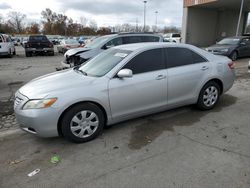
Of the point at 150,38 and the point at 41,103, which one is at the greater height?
the point at 150,38

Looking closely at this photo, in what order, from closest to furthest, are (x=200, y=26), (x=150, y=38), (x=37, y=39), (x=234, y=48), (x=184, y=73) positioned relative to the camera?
1. (x=184, y=73)
2. (x=150, y=38)
3. (x=234, y=48)
4. (x=37, y=39)
5. (x=200, y=26)

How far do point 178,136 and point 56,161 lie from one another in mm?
2024

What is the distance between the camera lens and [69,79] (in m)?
3.43

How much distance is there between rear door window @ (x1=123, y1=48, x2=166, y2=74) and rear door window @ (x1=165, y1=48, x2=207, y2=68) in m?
0.16

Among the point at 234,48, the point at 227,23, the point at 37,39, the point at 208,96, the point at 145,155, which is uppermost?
the point at 227,23

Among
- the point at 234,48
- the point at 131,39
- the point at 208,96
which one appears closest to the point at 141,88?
the point at 208,96

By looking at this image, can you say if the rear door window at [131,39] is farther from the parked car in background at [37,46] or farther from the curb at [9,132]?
the parked car in background at [37,46]

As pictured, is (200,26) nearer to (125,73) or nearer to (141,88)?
(141,88)

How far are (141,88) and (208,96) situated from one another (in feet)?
5.96

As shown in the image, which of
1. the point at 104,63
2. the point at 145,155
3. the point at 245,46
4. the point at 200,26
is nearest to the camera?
the point at 145,155

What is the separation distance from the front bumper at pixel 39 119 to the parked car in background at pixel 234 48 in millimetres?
11180

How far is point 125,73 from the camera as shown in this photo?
323 cm

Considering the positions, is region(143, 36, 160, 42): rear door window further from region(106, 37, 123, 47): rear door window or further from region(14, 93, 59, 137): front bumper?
region(14, 93, 59, 137): front bumper

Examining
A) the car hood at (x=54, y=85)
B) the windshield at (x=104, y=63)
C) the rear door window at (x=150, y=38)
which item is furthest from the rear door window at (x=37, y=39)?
the car hood at (x=54, y=85)
